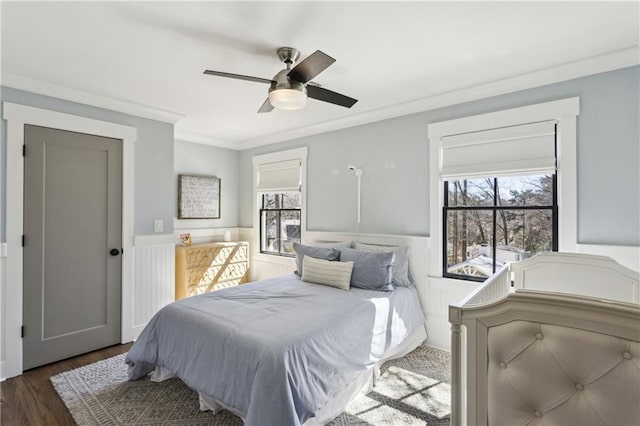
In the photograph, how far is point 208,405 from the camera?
222 centimetres

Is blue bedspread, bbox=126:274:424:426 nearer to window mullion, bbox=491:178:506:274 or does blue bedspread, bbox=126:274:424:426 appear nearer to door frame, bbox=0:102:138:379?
window mullion, bbox=491:178:506:274

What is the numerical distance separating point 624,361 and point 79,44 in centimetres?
330

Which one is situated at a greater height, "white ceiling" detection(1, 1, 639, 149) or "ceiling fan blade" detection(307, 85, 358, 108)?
"white ceiling" detection(1, 1, 639, 149)

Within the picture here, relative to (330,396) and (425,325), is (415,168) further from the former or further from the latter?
(330,396)

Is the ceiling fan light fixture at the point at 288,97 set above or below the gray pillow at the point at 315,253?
above

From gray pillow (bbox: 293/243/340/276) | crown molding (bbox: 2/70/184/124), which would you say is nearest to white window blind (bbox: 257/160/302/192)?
gray pillow (bbox: 293/243/340/276)

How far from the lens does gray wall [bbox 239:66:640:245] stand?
242 cm

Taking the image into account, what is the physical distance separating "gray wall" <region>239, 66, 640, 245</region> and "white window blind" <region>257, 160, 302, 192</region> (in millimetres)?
244

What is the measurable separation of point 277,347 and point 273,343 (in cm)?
5

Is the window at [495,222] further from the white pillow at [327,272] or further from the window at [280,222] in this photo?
the window at [280,222]

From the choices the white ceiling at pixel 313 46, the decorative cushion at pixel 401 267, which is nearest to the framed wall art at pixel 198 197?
the white ceiling at pixel 313 46

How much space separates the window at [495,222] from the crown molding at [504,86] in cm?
79

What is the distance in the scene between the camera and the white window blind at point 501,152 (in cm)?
275

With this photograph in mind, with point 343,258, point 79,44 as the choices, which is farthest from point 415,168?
point 79,44
